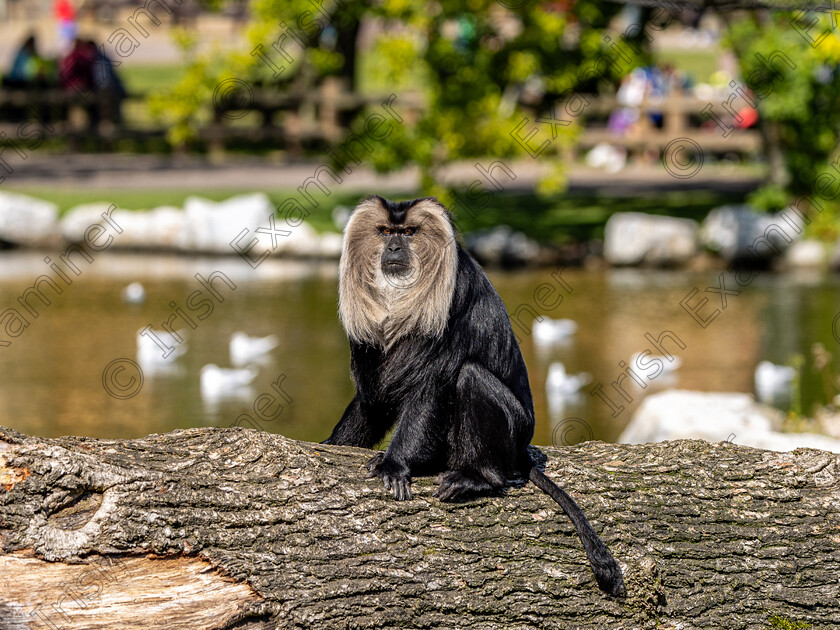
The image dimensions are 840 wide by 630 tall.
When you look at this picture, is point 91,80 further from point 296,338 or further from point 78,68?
point 296,338

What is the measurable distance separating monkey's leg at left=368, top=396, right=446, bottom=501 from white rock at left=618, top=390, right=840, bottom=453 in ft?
11.7

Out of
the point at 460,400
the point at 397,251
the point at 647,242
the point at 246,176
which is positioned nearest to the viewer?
the point at 460,400

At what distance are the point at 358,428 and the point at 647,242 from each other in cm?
1257

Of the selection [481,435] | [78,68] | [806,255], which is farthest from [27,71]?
[481,435]

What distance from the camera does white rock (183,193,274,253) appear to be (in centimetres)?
1777

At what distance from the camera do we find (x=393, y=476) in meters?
4.73

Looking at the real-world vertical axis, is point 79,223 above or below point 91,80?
below

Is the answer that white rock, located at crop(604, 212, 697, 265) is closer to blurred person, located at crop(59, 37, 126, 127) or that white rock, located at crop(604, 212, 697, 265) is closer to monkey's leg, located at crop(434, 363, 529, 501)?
monkey's leg, located at crop(434, 363, 529, 501)

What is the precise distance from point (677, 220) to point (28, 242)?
11.4 m

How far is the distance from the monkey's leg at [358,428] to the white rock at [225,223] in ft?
40.9

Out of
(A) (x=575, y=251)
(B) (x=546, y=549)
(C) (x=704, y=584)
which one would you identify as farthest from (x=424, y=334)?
(A) (x=575, y=251)

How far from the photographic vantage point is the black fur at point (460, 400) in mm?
4863

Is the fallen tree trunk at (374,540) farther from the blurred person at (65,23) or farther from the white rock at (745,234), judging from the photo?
the blurred person at (65,23)

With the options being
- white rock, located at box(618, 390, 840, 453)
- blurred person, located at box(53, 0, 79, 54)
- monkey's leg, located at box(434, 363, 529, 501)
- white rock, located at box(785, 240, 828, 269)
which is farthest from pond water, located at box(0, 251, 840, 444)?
blurred person, located at box(53, 0, 79, 54)
